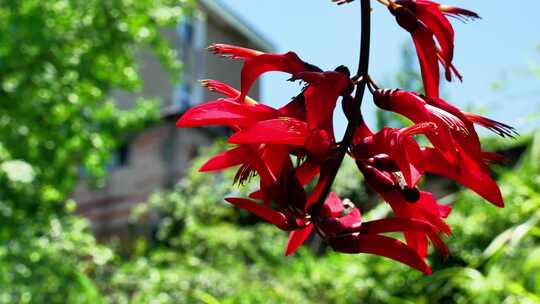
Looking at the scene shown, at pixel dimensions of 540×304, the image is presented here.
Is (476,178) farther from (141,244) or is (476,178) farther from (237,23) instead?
(237,23)

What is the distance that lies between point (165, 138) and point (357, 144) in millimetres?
A: 11957

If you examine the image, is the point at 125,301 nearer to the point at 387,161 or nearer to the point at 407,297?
the point at 407,297

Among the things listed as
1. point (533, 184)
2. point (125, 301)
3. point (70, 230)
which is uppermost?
point (533, 184)

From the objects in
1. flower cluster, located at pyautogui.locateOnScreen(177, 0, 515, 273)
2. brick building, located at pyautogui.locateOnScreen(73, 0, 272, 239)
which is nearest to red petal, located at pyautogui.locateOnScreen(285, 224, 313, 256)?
flower cluster, located at pyautogui.locateOnScreen(177, 0, 515, 273)

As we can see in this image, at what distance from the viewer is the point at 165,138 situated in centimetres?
1230

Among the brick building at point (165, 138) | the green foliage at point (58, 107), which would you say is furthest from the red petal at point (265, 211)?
the brick building at point (165, 138)

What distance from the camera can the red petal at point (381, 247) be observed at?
476mm

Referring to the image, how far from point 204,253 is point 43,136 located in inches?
114

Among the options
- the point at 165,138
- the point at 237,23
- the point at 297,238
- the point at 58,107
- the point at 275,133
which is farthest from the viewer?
the point at 237,23

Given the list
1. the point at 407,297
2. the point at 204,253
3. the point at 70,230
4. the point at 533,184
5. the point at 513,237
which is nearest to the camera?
the point at 513,237

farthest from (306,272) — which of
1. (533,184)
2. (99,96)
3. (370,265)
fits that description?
(99,96)

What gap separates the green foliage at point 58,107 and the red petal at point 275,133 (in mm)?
3121

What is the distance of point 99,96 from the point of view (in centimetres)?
499

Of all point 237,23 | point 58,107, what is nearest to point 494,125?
point 58,107
